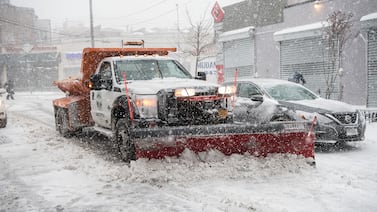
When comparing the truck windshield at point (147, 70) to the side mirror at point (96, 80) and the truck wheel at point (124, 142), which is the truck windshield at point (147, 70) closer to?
the side mirror at point (96, 80)

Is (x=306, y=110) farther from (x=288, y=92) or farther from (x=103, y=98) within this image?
(x=103, y=98)

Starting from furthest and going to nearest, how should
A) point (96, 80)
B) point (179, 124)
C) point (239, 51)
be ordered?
1. point (239, 51)
2. point (96, 80)
3. point (179, 124)

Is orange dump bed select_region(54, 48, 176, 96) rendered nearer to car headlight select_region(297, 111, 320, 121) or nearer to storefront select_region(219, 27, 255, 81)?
car headlight select_region(297, 111, 320, 121)

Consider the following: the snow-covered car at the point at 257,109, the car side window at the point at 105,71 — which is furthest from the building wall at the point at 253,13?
the car side window at the point at 105,71

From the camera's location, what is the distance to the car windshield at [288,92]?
972cm

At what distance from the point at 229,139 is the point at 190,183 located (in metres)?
0.96

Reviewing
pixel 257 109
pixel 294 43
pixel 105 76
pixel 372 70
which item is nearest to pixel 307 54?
pixel 294 43

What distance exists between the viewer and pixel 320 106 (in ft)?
29.8

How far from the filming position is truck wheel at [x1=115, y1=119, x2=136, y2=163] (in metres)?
7.18

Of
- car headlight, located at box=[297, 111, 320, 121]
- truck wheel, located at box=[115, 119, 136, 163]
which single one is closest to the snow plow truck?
truck wheel, located at box=[115, 119, 136, 163]

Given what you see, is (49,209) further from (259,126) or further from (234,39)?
(234,39)

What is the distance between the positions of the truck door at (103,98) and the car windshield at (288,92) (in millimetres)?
3415

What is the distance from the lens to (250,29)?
24.9m

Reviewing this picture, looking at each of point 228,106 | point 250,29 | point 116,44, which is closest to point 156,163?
point 228,106
